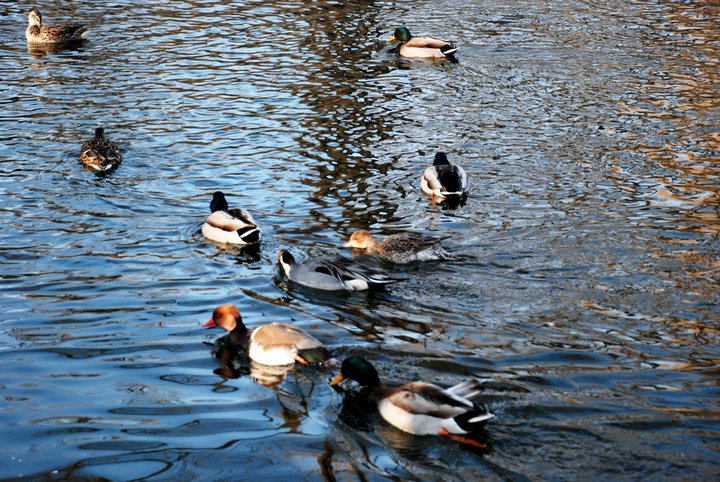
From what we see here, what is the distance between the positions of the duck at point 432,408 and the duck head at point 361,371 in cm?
4

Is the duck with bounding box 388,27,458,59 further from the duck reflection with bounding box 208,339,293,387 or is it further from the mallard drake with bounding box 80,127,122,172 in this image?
the duck reflection with bounding box 208,339,293,387

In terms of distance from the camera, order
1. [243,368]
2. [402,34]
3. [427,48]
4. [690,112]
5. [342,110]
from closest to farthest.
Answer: [243,368], [690,112], [342,110], [427,48], [402,34]

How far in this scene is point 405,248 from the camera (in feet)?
37.8

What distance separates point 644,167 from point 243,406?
8.93m

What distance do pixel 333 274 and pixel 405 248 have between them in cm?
105

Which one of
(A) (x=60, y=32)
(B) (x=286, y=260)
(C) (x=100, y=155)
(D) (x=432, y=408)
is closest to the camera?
(D) (x=432, y=408)

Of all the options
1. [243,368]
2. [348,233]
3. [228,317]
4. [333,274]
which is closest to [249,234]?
[348,233]

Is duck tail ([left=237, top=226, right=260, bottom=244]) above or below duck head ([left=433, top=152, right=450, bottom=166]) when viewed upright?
below

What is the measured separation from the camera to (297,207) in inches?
Result: 539

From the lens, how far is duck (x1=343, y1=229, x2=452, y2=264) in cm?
1145

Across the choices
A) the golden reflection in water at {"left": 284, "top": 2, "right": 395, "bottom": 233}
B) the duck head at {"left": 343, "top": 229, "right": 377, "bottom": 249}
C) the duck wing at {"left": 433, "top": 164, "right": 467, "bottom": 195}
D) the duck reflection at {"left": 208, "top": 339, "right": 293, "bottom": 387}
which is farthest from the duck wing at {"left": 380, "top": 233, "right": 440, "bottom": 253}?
the duck reflection at {"left": 208, "top": 339, "right": 293, "bottom": 387}

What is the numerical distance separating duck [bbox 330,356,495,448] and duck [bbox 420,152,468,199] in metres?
5.85

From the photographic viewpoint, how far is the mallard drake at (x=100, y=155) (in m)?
14.7

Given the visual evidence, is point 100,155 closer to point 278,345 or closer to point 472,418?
point 278,345
